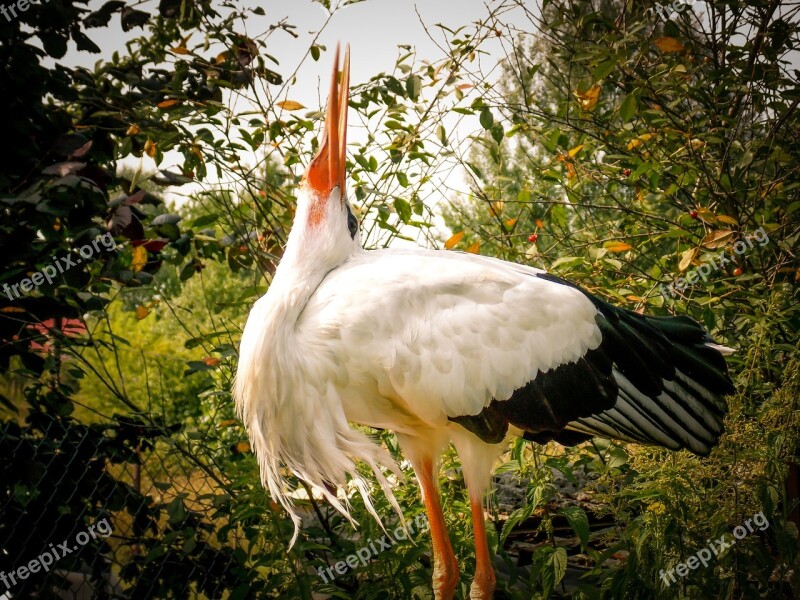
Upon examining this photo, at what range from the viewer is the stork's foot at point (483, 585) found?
2648 mm

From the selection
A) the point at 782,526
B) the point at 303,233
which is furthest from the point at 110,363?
the point at 782,526

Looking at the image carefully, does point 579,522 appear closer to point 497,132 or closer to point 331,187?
point 331,187

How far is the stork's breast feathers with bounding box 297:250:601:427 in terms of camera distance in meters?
2.29

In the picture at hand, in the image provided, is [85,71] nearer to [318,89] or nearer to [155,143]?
[155,143]

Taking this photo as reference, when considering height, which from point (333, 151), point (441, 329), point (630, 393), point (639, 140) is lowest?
point (630, 393)

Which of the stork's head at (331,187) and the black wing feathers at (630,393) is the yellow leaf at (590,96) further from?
the stork's head at (331,187)

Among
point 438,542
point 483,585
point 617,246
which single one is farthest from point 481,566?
point 617,246

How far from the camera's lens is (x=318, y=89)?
3.31 meters

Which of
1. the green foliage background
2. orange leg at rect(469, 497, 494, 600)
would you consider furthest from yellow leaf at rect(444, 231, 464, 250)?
orange leg at rect(469, 497, 494, 600)

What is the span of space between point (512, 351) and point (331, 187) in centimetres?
89

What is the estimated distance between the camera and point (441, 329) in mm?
2340

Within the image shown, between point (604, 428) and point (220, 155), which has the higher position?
point (220, 155)

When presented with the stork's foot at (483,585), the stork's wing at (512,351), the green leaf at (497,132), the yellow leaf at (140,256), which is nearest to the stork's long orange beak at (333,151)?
the stork's wing at (512,351)

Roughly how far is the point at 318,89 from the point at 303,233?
1.08 metres
